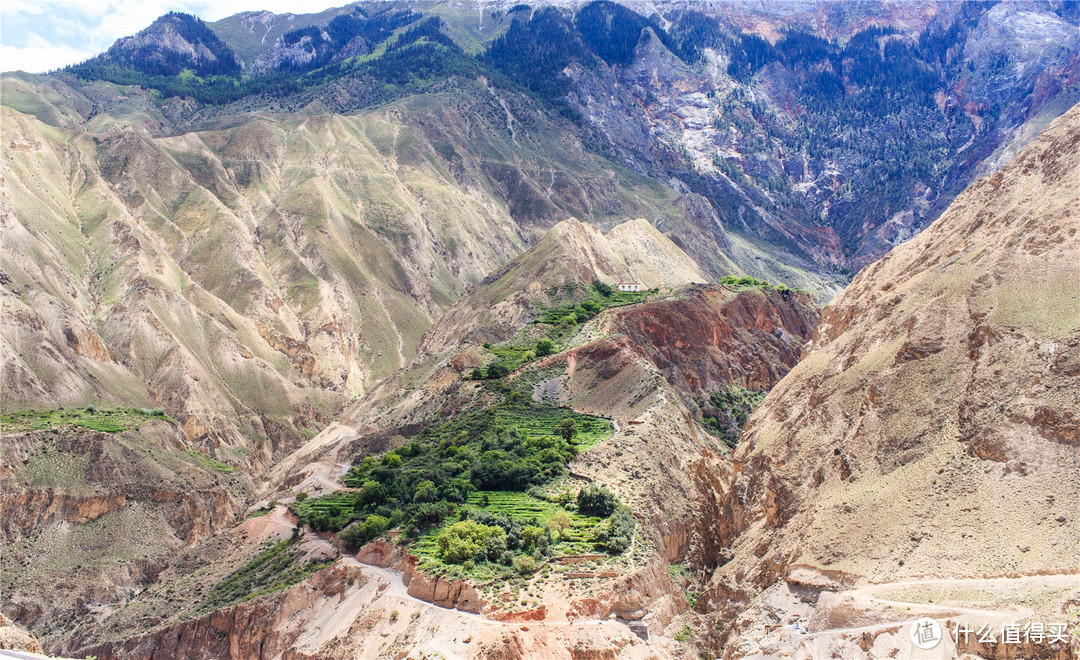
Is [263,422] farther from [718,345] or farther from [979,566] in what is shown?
[979,566]

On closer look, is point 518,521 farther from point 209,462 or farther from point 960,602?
point 209,462

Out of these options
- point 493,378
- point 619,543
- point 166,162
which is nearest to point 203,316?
point 166,162

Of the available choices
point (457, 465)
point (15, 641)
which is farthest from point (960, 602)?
point (457, 465)

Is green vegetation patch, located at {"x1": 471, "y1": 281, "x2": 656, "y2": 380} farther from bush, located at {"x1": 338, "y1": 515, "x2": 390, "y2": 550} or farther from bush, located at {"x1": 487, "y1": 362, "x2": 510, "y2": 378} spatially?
bush, located at {"x1": 338, "y1": 515, "x2": 390, "y2": 550}

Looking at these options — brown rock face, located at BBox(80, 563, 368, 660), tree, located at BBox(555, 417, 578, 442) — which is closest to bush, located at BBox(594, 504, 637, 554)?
brown rock face, located at BBox(80, 563, 368, 660)

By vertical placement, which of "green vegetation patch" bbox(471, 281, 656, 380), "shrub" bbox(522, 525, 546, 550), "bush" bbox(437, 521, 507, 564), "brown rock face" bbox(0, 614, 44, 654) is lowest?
"green vegetation patch" bbox(471, 281, 656, 380)

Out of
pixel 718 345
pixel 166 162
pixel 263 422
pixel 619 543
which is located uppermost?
pixel 166 162

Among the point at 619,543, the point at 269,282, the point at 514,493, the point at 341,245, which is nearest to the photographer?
the point at 619,543
